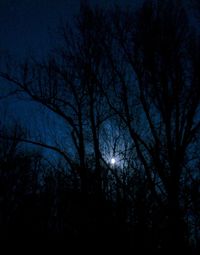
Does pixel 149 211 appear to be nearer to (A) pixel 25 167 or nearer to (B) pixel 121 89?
(B) pixel 121 89

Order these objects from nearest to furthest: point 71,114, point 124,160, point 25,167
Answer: point 124,160 → point 71,114 → point 25,167

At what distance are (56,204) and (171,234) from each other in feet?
16.6

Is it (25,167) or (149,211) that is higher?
(25,167)

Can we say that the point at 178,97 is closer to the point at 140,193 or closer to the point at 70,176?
the point at 140,193

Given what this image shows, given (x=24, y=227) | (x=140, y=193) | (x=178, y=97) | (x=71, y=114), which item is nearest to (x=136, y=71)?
(x=178, y=97)

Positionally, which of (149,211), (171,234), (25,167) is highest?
(25,167)

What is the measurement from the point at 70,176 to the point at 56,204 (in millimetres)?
2423

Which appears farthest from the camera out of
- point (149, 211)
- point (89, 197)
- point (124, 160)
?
point (124, 160)

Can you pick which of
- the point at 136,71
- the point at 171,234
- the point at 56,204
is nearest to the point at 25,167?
the point at 56,204

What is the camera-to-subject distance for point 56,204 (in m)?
9.80

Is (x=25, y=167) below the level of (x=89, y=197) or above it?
above

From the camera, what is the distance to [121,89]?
9.52m

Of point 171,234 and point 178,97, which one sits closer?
point 171,234

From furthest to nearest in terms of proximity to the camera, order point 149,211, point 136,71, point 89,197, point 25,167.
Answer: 1. point 25,167
2. point 136,71
3. point 89,197
4. point 149,211
